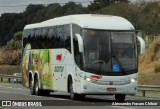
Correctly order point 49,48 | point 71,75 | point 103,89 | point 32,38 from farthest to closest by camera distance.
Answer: point 32,38
point 49,48
point 71,75
point 103,89

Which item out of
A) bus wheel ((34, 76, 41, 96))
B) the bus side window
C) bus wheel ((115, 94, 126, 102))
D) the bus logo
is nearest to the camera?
the bus side window

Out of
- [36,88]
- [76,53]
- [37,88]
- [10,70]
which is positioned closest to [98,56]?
[76,53]

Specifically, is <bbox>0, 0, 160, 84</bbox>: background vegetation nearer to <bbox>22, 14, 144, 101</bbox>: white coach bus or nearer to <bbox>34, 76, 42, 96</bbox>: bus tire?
<bbox>34, 76, 42, 96</bbox>: bus tire

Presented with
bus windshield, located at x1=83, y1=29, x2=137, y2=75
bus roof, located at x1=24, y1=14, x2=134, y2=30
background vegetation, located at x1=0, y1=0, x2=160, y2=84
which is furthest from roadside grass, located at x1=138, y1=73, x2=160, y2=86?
bus windshield, located at x1=83, y1=29, x2=137, y2=75

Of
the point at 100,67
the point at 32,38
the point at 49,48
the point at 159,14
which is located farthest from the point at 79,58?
the point at 159,14

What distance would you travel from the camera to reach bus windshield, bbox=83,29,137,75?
2392 cm

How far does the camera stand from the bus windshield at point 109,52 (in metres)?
23.9

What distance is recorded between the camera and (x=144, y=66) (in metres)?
61.0

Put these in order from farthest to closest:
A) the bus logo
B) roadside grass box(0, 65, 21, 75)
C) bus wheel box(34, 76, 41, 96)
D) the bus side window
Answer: roadside grass box(0, 65, 21, 75) < bus wheel box(34, 76, 41, 96) < the bus logo < the bus side window

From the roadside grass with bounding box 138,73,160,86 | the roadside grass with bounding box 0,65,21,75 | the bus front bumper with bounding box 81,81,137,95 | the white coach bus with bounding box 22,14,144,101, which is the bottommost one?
the roadside grass with bounding box 138,73,160,86

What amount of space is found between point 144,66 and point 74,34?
3675 cm

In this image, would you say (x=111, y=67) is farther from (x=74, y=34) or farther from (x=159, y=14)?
(x=159, y=14)

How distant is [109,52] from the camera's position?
24.1 meters

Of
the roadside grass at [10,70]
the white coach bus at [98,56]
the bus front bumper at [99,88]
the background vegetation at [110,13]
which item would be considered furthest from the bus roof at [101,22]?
the roadside grass at [10,70]
